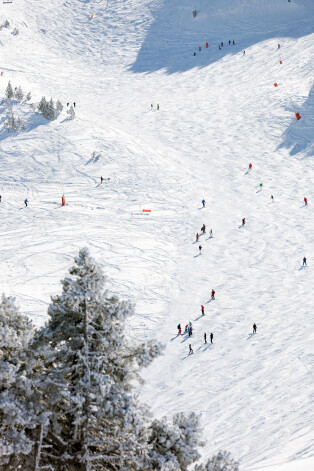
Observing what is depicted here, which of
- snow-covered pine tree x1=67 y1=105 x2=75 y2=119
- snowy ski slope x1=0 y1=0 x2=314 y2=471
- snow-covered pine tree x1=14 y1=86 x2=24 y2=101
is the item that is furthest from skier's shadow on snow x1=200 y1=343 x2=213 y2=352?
snow-covered pine tree x1=14 y1=86 x2=24 y2=101

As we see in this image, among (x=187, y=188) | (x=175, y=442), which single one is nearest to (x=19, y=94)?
(x=187, y=188)

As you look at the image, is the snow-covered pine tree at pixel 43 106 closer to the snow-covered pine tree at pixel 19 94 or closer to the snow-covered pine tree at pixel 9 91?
the snow-covered pine tree at pixel 19 94

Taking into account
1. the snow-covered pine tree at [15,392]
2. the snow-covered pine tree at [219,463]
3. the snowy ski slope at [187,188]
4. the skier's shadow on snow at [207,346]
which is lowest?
the snow-covered pine tree at [219,463]

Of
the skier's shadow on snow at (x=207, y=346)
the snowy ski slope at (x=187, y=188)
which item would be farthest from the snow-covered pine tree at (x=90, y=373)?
the skier's shadow on snow at (x=207, y=346)

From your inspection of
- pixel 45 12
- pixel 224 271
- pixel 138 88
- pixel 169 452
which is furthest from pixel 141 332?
pixel 45 12

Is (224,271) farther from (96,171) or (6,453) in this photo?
(6,453)

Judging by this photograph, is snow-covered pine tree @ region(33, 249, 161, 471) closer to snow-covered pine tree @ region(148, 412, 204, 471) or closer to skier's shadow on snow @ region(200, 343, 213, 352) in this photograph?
snow-covered pine tree @ region(148, 412, 204, 471)

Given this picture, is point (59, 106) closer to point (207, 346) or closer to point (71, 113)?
point (71, 113)
